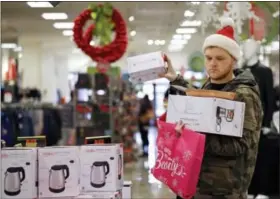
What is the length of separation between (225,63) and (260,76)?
2768mm

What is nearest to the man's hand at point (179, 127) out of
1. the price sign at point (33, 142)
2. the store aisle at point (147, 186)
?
the price sign at point (33, 142)

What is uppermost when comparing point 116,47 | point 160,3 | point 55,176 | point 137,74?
point 160,3

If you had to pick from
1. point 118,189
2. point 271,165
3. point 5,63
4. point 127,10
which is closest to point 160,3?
point 127,10

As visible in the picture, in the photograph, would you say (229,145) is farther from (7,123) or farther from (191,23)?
(7,123)

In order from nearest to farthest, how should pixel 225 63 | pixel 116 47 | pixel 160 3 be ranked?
pixel 225 63, pixel 160 3, pixel 116 47

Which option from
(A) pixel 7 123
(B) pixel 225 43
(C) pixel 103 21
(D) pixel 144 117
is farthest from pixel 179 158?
(D) pixel 144 117

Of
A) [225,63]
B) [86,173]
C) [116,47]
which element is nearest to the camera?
[225,63]

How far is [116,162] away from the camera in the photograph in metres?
2.62

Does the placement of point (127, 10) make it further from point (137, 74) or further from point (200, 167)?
point (200, 167)

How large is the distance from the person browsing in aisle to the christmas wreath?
3071 millimetres

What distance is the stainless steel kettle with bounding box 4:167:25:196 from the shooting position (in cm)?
250

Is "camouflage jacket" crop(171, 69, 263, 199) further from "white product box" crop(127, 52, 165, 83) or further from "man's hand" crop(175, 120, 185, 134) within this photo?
"white product box" crop(127, 52, 165, 83)

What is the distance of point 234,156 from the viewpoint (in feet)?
7.68

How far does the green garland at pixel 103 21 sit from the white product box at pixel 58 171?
9.70 feet
